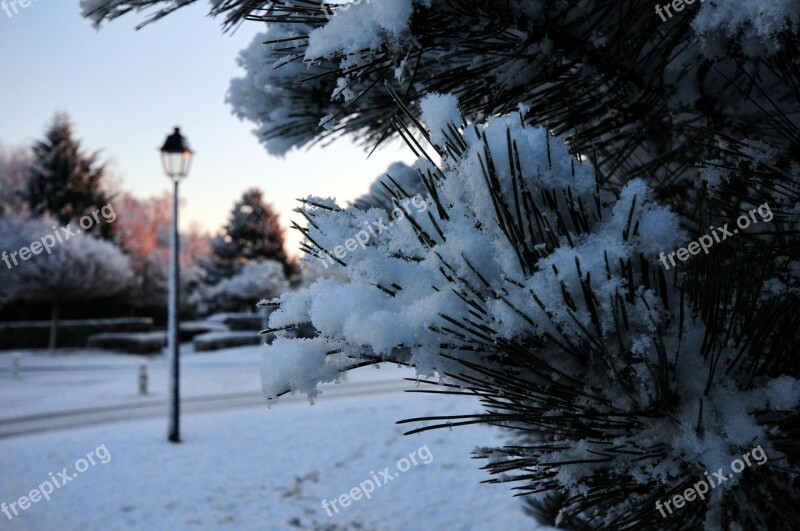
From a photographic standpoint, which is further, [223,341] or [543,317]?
[223,341]

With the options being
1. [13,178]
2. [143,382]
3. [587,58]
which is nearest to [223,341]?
[143,382]

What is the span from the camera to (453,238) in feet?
2.55

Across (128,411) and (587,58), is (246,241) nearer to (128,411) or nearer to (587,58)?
(128,411)

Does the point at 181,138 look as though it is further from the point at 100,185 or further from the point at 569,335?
the point at 100,185

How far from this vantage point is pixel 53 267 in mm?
21500

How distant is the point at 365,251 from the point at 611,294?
14.1 inches

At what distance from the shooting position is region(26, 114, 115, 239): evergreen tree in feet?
91.4

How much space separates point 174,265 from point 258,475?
327 cm

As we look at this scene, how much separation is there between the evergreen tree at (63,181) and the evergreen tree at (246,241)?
5.91 m

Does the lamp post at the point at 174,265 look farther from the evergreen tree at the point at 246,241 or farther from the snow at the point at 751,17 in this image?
the evergreen tree at the point at 246,241

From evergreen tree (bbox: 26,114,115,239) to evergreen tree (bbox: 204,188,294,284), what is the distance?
5914 mm

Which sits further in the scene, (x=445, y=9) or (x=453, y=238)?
(x=445, y=9)

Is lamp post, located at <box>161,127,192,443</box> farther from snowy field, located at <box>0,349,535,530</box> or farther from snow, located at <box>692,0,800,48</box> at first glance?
snow, located at <box>692,0,800,48</box>

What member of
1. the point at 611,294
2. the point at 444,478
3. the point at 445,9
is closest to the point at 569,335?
the point at 611,294
